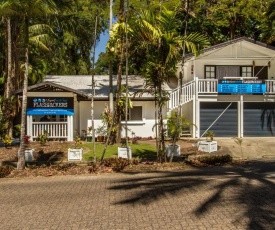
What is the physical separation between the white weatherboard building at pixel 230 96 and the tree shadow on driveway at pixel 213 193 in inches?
465

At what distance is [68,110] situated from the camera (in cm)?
2106

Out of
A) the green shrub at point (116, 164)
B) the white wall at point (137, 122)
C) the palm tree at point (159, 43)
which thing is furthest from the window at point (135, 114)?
the green shrub at point (116, 164)

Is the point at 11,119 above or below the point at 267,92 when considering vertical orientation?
below

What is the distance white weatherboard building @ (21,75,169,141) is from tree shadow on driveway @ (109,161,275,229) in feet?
29.9

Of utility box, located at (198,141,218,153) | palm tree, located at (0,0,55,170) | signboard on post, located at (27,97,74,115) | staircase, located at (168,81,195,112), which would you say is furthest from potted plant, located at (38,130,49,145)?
utility box, located at (198,141,218,153)

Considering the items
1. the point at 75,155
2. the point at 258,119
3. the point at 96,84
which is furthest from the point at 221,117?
the point at 75,155

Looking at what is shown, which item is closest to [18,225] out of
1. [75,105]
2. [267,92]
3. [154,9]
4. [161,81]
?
[161,81]

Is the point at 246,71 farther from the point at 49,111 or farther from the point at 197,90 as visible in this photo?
the point at 49,111

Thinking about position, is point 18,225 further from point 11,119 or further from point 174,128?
point 11,119

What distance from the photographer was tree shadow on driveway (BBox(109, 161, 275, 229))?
676 cm

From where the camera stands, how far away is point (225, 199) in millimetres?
7805

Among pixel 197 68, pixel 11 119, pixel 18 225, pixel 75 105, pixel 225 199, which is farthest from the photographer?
pixel 197 68

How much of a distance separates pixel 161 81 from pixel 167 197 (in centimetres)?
571

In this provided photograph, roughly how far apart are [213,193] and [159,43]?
600 centimetres
